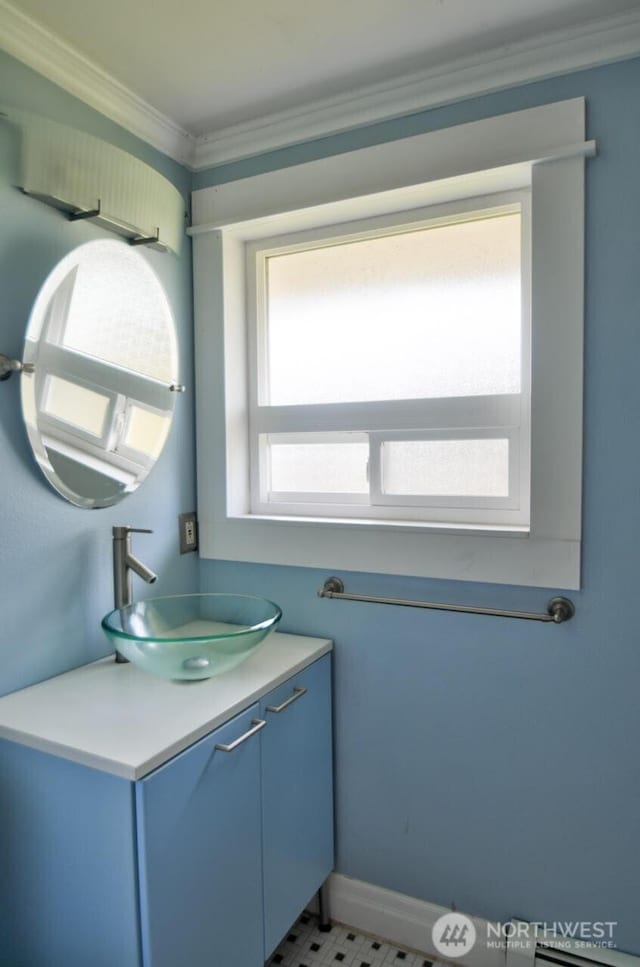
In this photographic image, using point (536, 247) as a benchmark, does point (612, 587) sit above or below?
below

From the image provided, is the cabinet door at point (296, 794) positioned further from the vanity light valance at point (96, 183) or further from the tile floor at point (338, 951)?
the vanity light valance at point (96, 183)

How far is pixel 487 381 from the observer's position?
60.0 inches

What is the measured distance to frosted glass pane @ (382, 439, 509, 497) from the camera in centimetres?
152

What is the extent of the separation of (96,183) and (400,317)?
2.71ft

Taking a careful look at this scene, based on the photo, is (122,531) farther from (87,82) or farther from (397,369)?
(87,82)

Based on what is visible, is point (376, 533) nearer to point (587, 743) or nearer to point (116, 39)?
point (587, 743)

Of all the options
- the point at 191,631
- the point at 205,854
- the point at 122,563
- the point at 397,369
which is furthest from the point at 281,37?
the point at 205,854

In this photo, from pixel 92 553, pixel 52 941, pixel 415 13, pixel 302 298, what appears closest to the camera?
pixel 52 941

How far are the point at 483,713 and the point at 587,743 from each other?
0.78 feet

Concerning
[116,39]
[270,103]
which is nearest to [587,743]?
[270,103]

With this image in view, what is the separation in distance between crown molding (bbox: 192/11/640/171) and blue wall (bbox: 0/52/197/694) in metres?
0.27

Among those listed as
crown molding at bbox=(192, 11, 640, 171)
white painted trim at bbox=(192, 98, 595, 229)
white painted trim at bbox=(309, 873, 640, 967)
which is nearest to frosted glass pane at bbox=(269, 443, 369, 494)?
white painted trim at bbox=(192, 98, 595, 229)

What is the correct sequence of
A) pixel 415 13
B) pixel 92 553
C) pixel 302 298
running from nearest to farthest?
pixel 415 13 < pixel 92 553 < pixel 302 298

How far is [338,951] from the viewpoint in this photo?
5.01 feet
